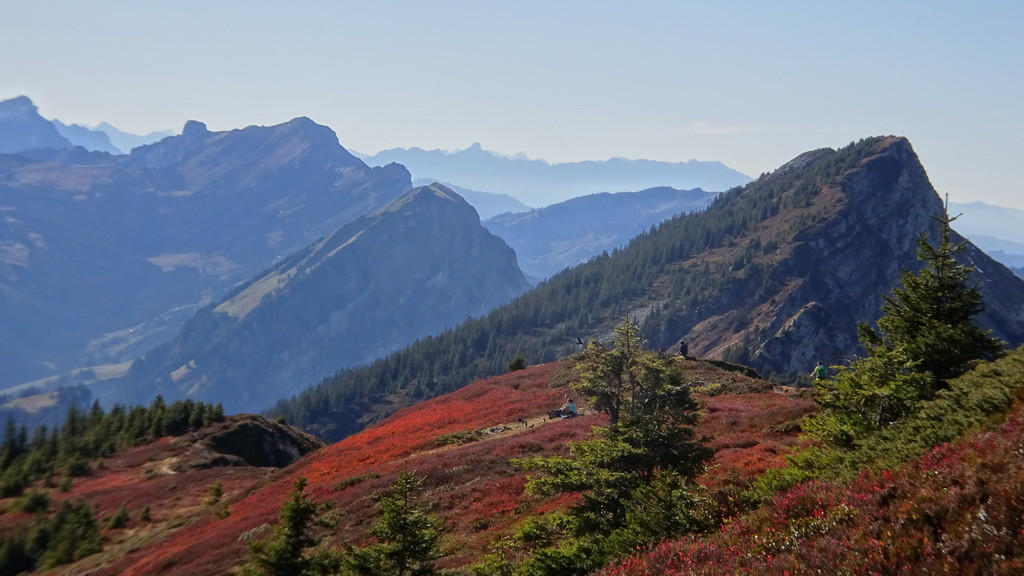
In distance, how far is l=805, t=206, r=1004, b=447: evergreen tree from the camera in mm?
16969

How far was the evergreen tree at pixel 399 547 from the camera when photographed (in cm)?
1550

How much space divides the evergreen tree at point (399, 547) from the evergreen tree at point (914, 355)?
11.9m

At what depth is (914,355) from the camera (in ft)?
61.5

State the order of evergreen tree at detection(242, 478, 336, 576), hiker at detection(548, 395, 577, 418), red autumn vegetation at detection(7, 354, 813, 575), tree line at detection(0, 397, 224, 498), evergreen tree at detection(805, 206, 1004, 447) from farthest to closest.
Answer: tree line at detection(0, 397, 224, 498) → hiker at detection(548, 395, 577, 418) → red autumn vegetation at detection(7, 354, 813, 575) → evergreen tree at detection(242, 478, 336, 576) → evergreen tree at detection(805, 206, 1004, 447)

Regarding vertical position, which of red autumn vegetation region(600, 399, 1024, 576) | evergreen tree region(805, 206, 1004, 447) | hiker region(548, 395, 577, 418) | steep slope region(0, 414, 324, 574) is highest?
evergreen tree region(805, 206, 1004, 447)

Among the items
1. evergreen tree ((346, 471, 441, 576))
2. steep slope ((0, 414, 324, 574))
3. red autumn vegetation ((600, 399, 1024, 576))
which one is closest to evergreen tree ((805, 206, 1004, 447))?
red autumn vegetation ((600, 399, 1024, 576))

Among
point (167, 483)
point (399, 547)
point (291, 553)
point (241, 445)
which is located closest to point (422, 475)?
point (291, 553)

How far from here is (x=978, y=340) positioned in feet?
61.0

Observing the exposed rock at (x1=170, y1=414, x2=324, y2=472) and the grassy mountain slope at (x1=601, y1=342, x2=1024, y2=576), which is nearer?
the grassy mountain slope at (x1=601, y1=342, x2=1024, y2=576)

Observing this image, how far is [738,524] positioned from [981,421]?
575cm

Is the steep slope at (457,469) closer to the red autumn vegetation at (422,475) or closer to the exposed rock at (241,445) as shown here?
the red autumn vegetation at (422,475)

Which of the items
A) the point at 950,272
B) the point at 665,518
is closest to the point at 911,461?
the point at 665,518

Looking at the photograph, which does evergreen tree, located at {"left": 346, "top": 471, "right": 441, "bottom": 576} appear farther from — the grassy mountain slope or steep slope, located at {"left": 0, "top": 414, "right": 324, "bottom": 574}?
steep slope, located at {"left": 0, "top": 414, "right": 324, "bottom": 574}

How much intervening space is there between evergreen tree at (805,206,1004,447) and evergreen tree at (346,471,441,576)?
1195 centimetres
